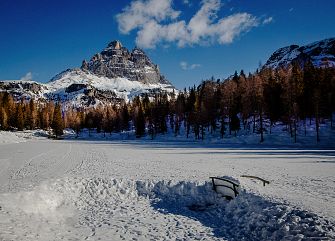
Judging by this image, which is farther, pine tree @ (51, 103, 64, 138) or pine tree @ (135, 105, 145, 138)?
pine tree @ (51, 103, 64, 138)

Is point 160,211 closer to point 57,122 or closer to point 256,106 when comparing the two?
point 256,106

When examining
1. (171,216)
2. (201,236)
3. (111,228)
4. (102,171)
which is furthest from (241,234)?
(102,171)

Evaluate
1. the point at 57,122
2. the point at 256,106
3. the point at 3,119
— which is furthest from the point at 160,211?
the point at 3,119

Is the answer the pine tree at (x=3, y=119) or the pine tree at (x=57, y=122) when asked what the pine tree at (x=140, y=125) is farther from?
the pine tree at (x=3, y=119)

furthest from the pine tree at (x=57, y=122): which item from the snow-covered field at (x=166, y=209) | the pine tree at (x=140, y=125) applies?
the snow-covered field at (x=166, y=209)

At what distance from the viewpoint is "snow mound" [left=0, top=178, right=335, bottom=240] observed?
13500 millimetres

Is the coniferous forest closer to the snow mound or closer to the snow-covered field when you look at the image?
the snow-covered field

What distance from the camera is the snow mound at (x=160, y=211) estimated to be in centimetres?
1350

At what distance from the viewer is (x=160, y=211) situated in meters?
18.8

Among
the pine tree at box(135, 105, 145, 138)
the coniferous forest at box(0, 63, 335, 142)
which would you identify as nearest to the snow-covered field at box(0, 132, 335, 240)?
the coniferous forest at box(0, 63, 335, 142)

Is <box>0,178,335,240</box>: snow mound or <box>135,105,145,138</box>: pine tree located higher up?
<box>135,105,145,138</box>: pine tree

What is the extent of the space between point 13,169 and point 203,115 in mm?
64639

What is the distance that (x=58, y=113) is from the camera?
14162 cm

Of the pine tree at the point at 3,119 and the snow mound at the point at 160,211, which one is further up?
the pine tree at the point at 3,119
